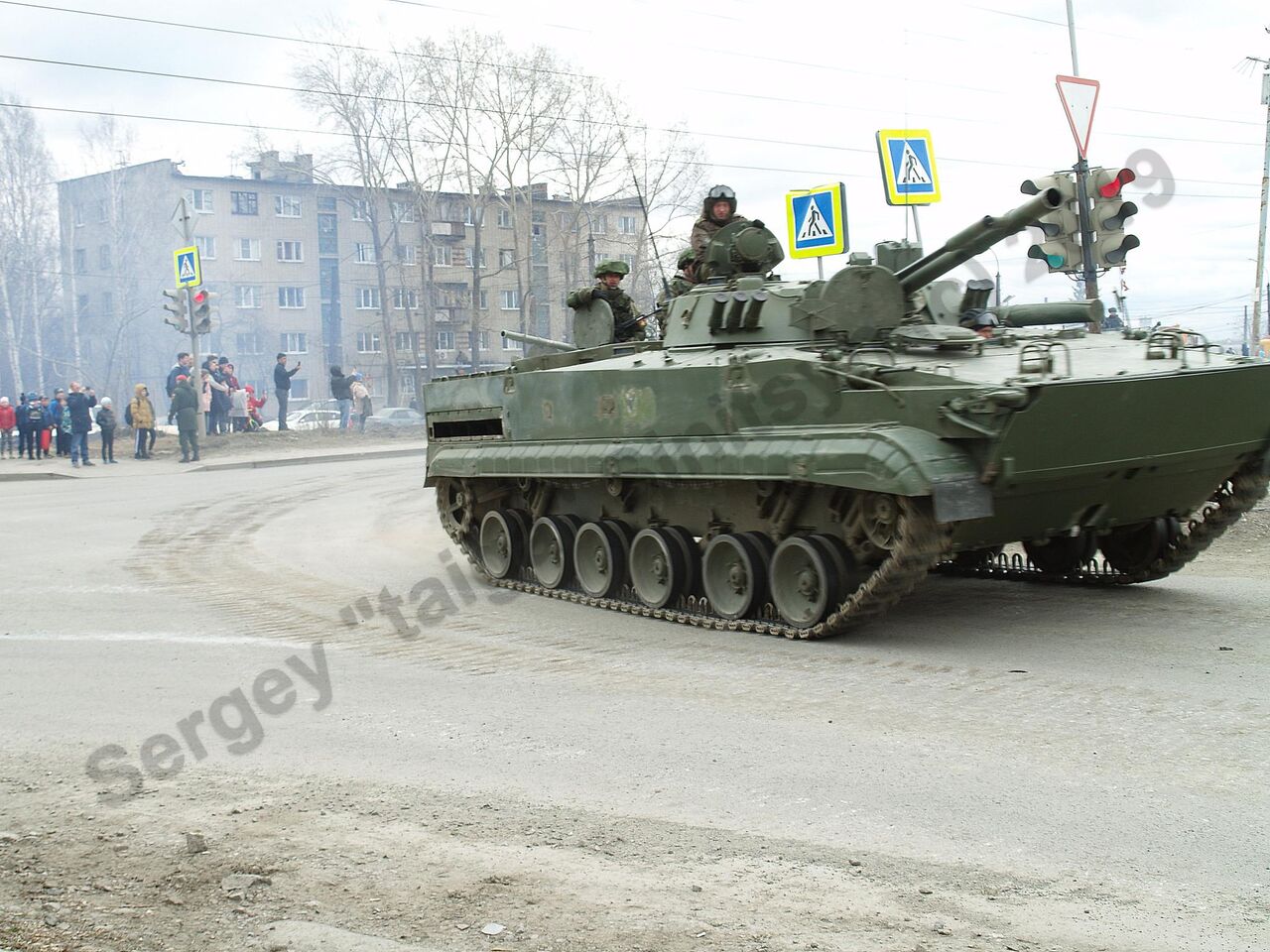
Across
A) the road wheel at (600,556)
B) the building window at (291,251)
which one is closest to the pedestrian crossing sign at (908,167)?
the road wheel at (600,556)

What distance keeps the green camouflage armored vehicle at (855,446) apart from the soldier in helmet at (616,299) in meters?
0.48

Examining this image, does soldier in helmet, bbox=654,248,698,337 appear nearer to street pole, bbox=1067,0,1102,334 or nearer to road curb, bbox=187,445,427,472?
street pole, bbox=1067,0,1102,334

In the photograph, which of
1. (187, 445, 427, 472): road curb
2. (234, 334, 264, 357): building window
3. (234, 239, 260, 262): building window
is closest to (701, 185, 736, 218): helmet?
(187, 445, 427, 472): road curb

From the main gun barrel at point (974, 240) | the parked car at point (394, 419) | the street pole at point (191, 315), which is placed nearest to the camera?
the main gun barrel at point (974, 240)

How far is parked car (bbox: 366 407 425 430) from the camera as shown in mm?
39438

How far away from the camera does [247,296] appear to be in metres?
67.3

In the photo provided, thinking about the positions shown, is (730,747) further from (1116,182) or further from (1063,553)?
(1116,182)

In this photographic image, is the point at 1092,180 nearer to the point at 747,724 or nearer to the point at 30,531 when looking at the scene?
the point at 747,724

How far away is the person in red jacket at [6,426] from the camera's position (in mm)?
30750

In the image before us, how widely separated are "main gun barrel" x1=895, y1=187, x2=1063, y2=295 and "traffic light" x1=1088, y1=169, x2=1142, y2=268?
228 centimetres

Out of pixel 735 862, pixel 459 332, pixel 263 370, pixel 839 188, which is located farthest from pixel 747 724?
pixel 459 332

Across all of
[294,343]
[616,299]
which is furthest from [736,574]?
[294,343]

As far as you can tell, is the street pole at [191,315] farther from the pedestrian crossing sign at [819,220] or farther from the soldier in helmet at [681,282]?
the soldier in helmet at [681,282]

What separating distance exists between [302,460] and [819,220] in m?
15.9
